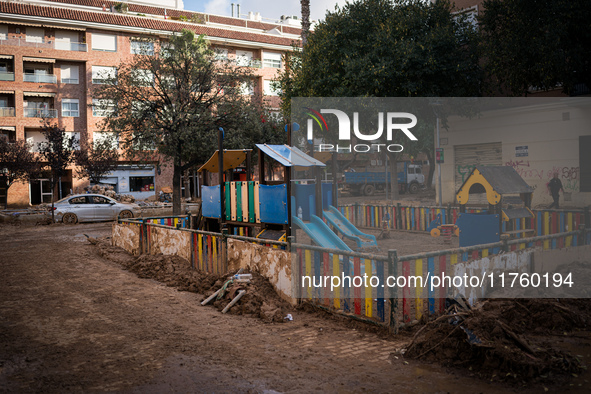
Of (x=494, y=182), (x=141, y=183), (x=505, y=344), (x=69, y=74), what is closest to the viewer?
(x=505, y=344)

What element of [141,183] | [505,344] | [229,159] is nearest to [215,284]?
[505,344]

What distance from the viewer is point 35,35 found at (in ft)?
133

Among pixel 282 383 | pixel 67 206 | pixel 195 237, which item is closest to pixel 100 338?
pixel 282 383

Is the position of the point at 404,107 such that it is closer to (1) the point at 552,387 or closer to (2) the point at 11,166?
(1) the point at 552,387

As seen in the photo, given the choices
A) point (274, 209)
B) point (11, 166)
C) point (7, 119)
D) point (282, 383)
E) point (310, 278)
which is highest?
point (7, 119)

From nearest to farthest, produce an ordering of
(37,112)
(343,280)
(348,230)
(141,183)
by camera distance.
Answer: (343,280)
(348,230)
(37,112)
(141,183)

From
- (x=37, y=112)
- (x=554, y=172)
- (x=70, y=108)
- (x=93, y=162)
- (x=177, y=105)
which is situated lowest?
(x=554, y=172)

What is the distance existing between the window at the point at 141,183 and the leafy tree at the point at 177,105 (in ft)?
62.3

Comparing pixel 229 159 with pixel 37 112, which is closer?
pixel 229 159

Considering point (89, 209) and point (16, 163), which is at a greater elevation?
point (16, 163)

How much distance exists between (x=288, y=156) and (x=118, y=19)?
37.3m

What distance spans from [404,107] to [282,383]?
17922 millimetres

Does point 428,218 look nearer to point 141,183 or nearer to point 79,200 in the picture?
point 79,200

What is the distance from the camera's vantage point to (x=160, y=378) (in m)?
4.89
